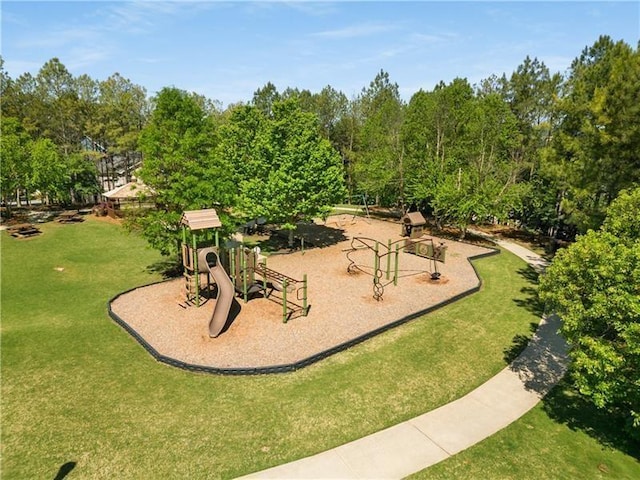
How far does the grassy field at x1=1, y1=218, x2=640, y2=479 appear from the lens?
10273 mm

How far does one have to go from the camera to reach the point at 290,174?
91.8ft

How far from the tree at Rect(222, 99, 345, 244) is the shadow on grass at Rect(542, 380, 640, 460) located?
64.3 feet

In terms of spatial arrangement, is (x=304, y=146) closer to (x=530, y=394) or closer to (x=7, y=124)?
(x=530, y=394)

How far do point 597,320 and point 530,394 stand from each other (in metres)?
3.94

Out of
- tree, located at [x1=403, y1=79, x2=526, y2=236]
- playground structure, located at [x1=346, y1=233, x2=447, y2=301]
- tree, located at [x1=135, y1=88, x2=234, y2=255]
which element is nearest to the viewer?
tree, located at [x1=135, y1=88, x2=234, y2=255]

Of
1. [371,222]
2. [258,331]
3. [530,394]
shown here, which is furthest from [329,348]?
[371,222]

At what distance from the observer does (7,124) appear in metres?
39.1

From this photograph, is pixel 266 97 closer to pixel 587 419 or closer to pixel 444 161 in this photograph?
pixel 444 161

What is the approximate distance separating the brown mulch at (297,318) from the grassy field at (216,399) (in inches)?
32.4

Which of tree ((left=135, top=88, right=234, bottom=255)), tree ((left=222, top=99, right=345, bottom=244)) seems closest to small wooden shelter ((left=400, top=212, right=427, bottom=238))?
tree ((left=222, top=99, right=345, bottom=244))

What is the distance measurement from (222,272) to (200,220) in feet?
10.4

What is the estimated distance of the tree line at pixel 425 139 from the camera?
21.6 metres

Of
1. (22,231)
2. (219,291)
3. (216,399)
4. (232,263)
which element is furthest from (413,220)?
(22,231)

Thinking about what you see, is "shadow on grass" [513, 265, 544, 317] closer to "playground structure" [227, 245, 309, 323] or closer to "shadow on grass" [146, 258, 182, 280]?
"playground structure" [227, 245, 309, 323]
